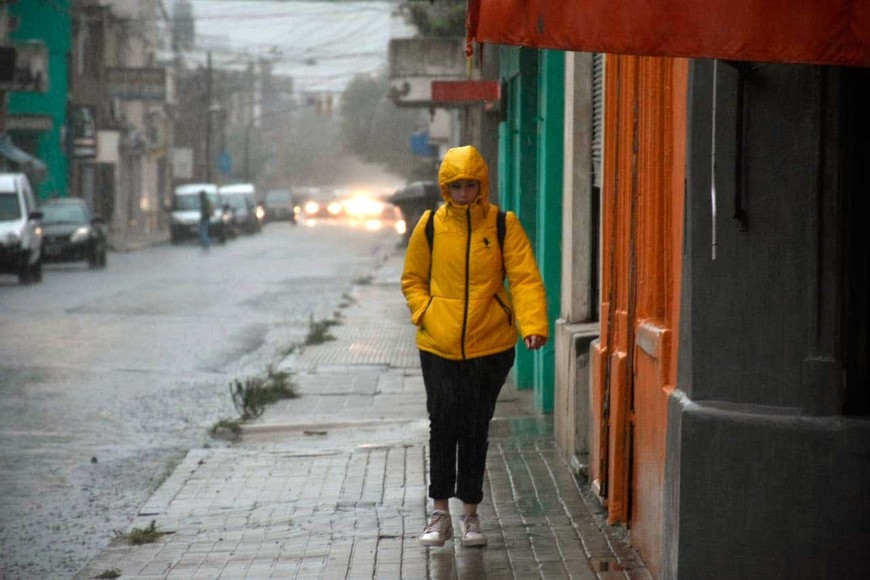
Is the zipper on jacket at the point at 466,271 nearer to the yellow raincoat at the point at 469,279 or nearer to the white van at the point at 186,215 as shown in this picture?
the yellow raincoat at the point at 469,279

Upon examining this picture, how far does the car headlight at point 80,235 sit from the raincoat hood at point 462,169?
93.1ft

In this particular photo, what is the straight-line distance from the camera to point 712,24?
4.59 metres

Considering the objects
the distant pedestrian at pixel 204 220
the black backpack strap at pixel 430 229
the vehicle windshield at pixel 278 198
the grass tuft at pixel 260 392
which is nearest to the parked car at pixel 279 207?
the vehicle windshield at pixel 278 198

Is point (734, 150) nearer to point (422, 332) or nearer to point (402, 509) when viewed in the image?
point (422, 332)

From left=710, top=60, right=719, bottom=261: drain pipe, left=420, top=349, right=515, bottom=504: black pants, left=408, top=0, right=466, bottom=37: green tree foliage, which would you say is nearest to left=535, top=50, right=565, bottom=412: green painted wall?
left=420, top=349, right=515, bottom=504: black pants

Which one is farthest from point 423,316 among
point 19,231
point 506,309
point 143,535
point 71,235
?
point 71,235

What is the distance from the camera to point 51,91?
56.4 meters

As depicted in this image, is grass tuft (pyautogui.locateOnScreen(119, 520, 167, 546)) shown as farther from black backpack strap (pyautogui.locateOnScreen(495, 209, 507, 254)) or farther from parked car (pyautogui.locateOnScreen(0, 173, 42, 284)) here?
parked car (pyautogui.locateOnScreen(0, 173, 42, 284))

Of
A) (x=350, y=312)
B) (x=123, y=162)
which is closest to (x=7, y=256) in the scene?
(x=350, y=312)

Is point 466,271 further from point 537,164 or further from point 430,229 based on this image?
point 537,164

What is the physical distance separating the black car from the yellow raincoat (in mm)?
28142

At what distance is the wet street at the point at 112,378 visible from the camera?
837cm

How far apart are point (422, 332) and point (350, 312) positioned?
1512cm

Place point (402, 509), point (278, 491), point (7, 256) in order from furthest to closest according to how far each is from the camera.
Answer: point (7, 256) → point (278, 491) → point (402, 509)
